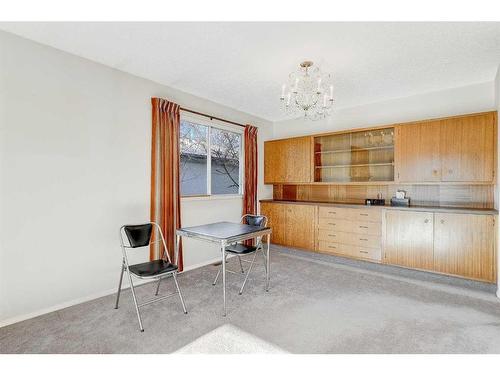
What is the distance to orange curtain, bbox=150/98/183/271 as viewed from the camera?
3.42 metres

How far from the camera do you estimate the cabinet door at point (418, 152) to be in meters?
3.59

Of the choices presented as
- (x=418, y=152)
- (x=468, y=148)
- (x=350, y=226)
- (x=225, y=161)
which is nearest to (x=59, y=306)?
(x=225, y=161)

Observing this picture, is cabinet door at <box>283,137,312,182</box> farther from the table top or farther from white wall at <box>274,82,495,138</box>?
the table top

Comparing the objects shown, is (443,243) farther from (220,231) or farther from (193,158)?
(193,158)

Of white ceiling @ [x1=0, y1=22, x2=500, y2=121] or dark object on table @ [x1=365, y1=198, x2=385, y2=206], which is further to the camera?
dark object on table @ [x1=365, y1=198, x2=385, y2=206]

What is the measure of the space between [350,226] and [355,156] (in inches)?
48.5

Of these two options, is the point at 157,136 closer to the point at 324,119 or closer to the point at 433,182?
the point at 324,119

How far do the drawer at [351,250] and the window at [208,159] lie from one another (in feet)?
5.97

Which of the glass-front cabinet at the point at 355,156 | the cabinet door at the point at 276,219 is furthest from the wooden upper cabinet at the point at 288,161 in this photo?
the cabinet door at the point at 276,219

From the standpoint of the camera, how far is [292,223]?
15.7 feet

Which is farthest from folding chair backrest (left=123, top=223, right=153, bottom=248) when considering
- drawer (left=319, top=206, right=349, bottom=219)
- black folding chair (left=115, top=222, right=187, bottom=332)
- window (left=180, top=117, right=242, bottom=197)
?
drawer (left=319, top=206, right=349, bottom=219)

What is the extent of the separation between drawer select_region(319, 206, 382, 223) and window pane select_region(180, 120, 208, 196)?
206cm

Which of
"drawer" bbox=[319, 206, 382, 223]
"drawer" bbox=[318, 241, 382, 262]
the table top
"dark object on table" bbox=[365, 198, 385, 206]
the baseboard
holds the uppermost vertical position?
"dark object on table" bbox=[365, 198, 385, 206]

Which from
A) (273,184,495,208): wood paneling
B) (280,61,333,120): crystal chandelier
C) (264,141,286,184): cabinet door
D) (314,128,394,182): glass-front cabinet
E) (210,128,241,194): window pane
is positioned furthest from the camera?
(264,141,286,184): cabinet door
